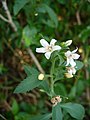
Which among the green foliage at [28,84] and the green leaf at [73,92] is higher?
the green foliage at [28,84]

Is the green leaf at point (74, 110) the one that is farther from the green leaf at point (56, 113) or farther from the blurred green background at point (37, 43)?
the blurred green background at point (37, 43)

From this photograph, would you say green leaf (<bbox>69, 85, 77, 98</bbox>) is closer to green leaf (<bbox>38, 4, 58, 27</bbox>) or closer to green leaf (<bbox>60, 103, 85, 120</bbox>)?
green leaf (<bbox>38, 4, 58, 27</bbox>)

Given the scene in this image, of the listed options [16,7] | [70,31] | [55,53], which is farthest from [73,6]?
[55,53]

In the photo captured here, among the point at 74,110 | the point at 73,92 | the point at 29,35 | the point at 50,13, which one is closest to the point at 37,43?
the point at 29,35

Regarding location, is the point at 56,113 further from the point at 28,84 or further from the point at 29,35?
the point at 29,35

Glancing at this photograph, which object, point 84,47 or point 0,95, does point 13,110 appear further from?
point 84,47

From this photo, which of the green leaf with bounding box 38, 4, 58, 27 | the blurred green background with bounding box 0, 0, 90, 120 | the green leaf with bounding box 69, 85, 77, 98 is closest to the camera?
the green leaf with bounding box 38, 4, 58, 27

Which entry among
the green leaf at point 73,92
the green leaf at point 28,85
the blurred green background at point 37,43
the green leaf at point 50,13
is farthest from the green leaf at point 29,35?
the green leaf at point 28,85

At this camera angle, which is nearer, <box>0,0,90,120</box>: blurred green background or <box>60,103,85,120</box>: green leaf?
<box>60,103,85,120</box>: green leaf

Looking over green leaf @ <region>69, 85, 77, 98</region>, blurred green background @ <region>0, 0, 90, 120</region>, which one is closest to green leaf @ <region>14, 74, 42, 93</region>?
blurred green background @ <region>0, 0, 90, 120</region>
